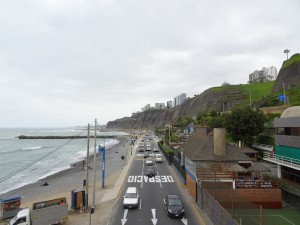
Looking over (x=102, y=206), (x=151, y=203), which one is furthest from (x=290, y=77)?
(x=102, y=206)

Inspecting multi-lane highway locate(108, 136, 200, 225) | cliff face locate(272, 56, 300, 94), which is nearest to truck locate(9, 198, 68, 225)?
multi-lane highway locate(108, 136, 200, 225)

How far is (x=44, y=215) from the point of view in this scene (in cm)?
2062

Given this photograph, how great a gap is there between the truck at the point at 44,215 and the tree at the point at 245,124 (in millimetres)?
39489

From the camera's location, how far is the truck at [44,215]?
20.2m

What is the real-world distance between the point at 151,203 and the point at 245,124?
103 ft

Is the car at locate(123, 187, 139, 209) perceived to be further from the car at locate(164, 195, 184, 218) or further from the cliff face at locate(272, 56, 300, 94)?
the cliff face at locate(272, 56, 300, 94)

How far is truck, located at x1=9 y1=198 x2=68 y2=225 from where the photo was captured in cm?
2017

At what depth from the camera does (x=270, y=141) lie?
172ft

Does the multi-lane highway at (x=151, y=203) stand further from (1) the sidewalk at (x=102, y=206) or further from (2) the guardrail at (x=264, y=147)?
(2) the guardrail at (x=264, y=147)

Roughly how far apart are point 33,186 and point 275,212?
4095 cm

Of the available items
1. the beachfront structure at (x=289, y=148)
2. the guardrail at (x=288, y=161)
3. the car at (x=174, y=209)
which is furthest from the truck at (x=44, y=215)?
the guardrail at (x=288, y=161)

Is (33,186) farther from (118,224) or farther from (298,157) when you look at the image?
(298,157)

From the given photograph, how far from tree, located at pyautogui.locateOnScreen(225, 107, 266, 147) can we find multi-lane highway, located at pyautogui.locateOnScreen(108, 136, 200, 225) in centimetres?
1765

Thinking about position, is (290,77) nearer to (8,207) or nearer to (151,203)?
(151,203)
